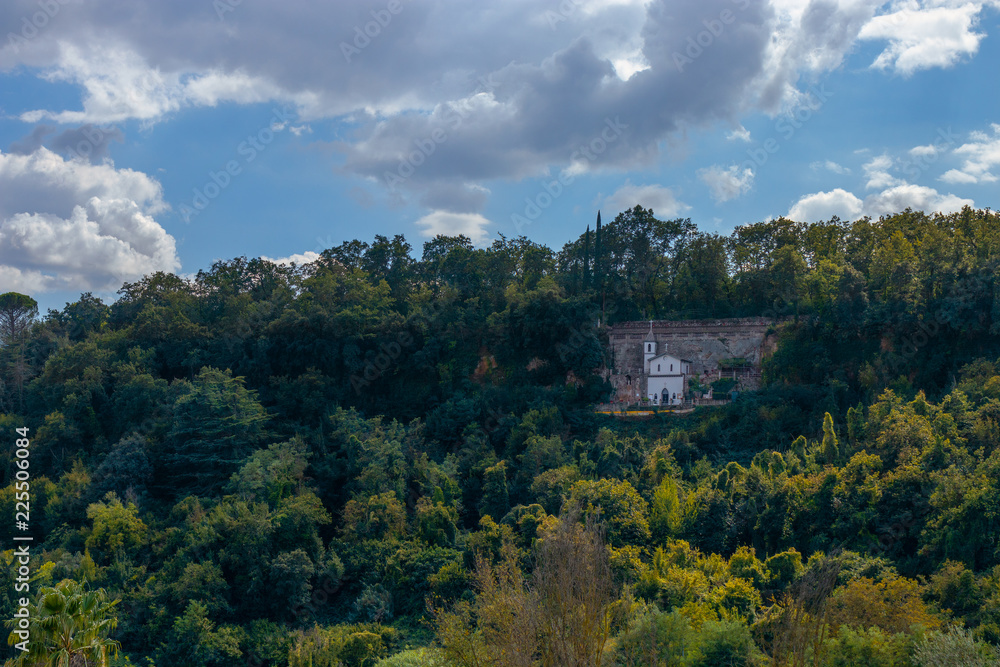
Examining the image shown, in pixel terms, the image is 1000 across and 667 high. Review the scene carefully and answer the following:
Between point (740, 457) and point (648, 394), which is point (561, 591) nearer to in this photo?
point (740, 457)

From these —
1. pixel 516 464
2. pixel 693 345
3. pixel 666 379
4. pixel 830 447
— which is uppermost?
pixel 693 345

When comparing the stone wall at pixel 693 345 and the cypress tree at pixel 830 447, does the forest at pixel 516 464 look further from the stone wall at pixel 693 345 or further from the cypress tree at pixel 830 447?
the stone wall at pixel 693 345

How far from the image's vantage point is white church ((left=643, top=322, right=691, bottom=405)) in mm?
35875

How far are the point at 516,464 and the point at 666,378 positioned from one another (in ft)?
31.7

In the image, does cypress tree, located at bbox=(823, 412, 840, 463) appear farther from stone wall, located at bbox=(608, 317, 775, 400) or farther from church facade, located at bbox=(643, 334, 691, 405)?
church facade, located at bbox=(643, 334, 691, 405)

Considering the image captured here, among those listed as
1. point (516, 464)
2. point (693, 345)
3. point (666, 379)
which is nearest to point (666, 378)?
point (666, 379)

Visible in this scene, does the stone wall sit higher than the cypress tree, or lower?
higher

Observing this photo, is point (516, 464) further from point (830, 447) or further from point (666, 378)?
point (830, 447)

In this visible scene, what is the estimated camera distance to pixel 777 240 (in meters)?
42.4

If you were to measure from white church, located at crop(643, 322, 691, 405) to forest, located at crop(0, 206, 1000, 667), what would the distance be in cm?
219

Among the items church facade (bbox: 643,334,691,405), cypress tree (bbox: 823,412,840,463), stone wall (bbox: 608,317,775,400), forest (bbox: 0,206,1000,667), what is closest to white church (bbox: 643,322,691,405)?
church facade (bbox: 643,334,691,405)

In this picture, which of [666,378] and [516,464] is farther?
[666,378]

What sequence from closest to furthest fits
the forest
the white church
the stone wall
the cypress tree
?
the forest
the cypress tree
the white church
the stone wall

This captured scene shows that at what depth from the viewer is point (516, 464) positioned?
104 ft
